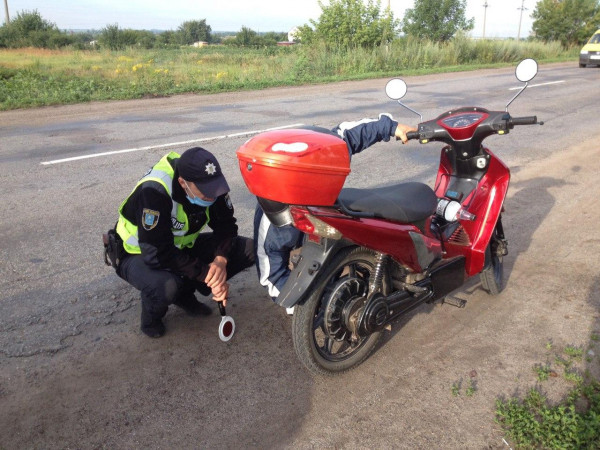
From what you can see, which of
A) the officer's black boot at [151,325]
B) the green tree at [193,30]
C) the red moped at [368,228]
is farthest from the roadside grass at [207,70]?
the green tree at [193,30]

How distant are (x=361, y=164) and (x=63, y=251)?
410cm

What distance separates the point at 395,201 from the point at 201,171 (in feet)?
3.46

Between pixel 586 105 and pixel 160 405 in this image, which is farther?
pixel 586 105

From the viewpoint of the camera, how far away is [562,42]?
39250 millimetres

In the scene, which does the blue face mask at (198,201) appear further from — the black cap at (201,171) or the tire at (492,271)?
the tire at (492,271)

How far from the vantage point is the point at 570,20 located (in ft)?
127

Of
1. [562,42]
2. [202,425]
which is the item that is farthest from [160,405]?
[562,42]

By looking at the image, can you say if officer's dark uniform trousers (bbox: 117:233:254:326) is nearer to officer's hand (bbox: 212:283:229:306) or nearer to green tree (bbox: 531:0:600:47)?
officer's hand (bbox: 212:283:229:306)

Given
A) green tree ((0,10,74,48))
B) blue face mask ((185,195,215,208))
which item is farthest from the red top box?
green tree ((0,10,74,48))

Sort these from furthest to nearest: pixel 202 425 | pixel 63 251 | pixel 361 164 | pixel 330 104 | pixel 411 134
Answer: pixel 330 104 → pixel 361 164 → pixel 63 251 → pixel 411 134 → pixel 202 425

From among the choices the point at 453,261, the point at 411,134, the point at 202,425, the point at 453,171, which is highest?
the point at 411,134

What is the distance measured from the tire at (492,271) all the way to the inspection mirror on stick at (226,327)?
5.79 feet

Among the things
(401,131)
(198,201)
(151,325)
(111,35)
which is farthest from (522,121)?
(111,35)

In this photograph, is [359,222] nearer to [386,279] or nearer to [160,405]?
[386,279]
